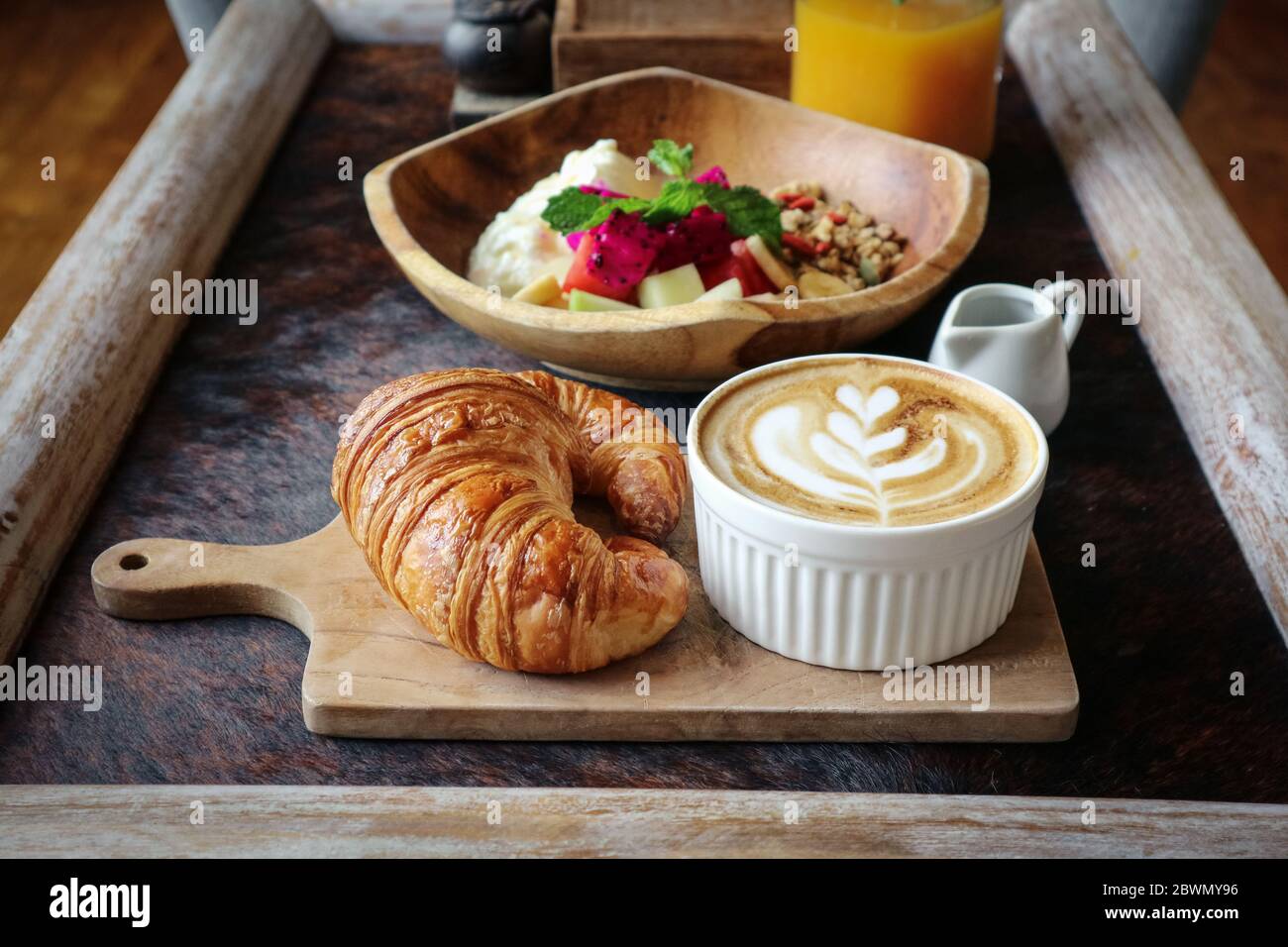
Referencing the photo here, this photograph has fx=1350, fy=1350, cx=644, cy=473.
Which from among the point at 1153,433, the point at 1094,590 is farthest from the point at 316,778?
the point at 1153,433

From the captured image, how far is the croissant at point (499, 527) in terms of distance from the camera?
941mm

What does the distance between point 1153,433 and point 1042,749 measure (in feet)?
1.49

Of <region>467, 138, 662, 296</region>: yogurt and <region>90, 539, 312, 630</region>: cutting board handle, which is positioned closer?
<region>90, 539, 312, 630</region>: cutting board handle

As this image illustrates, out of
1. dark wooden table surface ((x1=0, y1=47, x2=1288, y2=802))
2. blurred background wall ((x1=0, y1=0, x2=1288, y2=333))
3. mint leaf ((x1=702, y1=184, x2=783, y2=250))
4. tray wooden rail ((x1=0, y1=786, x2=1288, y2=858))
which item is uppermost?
mint leaf ((x1=702, y1=184, x2=783, y2=250))

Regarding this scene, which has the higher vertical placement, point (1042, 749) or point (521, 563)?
point (521, 563)

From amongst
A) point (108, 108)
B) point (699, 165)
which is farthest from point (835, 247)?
point (108, 108)

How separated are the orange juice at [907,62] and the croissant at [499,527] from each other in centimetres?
76

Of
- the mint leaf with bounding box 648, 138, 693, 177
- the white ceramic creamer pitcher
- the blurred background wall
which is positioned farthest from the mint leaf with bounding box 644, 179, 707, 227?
the blurred background wall

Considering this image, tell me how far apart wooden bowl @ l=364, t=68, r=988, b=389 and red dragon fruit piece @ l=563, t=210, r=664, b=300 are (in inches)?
3.2

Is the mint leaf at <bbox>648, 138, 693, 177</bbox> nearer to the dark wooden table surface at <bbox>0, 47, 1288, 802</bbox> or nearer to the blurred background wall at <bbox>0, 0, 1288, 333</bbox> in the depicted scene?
the dark wooden table surface at <bbox>0, 47, 1288, 802</bbox>

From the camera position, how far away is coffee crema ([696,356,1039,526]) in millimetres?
965

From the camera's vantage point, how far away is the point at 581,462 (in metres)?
1.12

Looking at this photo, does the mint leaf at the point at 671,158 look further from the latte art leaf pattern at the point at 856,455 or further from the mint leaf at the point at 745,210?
the latte art leaf pattern at the point at 856,455
